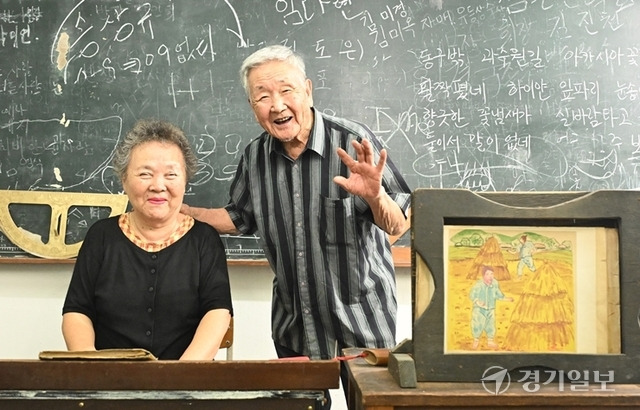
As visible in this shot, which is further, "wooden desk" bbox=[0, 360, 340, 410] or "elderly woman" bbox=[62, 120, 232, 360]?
"elderly woman" bbox=[62, 120, 232, 360]

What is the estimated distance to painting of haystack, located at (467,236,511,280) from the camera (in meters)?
1.37

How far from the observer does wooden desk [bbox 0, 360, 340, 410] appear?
1.27 metres

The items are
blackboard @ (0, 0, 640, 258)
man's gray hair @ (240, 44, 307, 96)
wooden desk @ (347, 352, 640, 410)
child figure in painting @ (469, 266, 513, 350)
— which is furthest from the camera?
blackboard @ (0, 0, 640, 258)

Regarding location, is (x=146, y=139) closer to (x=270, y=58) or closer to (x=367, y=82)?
(x=270, y=58)

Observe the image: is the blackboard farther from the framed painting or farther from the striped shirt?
the framed painting

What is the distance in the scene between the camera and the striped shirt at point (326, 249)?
2.15 metres

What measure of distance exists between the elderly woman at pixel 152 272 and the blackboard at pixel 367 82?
1129 millimetres

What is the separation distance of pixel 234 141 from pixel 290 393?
197 centimetres

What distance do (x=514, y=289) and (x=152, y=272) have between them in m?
1.01

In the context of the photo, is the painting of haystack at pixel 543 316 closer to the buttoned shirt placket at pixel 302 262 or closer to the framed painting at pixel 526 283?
the framed painting at pixel 526 283

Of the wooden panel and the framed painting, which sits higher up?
the framed painting

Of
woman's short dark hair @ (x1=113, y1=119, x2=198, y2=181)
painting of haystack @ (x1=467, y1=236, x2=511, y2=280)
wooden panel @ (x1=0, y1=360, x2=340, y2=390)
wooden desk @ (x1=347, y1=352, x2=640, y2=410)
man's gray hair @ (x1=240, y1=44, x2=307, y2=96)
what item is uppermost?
man's gray hair @ (x1=240, y1=44, x2=307, y2=96)

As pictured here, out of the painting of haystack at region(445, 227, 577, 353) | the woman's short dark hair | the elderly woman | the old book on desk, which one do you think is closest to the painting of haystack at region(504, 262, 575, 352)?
the painting of haystack at region(445, 227, 577, 353)

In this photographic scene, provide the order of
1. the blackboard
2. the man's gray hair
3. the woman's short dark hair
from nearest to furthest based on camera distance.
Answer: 1. the woman's short dark hair
2. the man's gray hair
3. the blackboard
